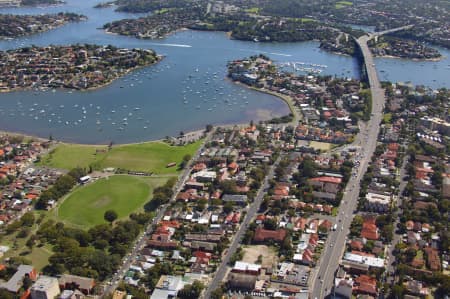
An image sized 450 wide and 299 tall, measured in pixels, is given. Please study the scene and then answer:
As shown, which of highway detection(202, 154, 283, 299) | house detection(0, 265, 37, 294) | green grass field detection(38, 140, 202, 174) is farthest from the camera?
green grass field detection(38, 140, 202, 174)

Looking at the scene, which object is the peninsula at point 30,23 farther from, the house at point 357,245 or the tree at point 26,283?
the house at point 357,245

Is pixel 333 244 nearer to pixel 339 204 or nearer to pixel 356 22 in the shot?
pixel 339 204

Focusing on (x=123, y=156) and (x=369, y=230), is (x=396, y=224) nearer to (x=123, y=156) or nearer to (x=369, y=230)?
(x=369, y=230)

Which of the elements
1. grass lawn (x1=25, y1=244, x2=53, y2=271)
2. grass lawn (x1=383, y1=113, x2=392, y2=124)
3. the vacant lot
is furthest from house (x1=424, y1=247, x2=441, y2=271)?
grass lawn (x1=383, y1=113, x2=392, y2=124)

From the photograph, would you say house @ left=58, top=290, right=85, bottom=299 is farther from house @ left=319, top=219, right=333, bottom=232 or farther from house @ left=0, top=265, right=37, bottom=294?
house @ left=319, top=219, right=333, bottom=232

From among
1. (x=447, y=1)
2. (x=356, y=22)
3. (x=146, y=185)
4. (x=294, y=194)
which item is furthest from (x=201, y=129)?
(x=447, y=1)

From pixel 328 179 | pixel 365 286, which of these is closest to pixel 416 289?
pixel 365 286
